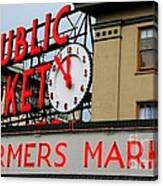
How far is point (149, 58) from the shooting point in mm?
2520

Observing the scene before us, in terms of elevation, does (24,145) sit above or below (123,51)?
Answer: below

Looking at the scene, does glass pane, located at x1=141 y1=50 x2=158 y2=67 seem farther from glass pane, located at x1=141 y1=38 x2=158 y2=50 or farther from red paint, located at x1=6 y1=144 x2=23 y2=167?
red paint, located at x1=6 y1=144 x2=23 y2=167

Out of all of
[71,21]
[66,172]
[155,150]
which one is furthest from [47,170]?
[71,21]

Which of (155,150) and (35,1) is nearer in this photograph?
(155,150)

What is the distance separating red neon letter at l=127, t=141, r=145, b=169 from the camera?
2.49 m

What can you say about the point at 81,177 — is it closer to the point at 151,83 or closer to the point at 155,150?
the point at 155,150

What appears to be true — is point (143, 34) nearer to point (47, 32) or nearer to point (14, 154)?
point (47, 32)

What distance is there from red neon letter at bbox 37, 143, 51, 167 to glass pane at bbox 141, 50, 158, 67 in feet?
1.83

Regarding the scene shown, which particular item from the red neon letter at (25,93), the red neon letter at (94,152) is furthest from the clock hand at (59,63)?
the red neon letter at (94,152)

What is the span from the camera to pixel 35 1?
2.71 metres

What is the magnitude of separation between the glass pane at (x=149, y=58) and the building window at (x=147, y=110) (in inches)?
6.4

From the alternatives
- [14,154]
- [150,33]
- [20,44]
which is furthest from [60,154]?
[150,33]

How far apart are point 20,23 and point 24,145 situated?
0.56 metres

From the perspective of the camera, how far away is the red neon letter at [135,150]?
2.49 meters
